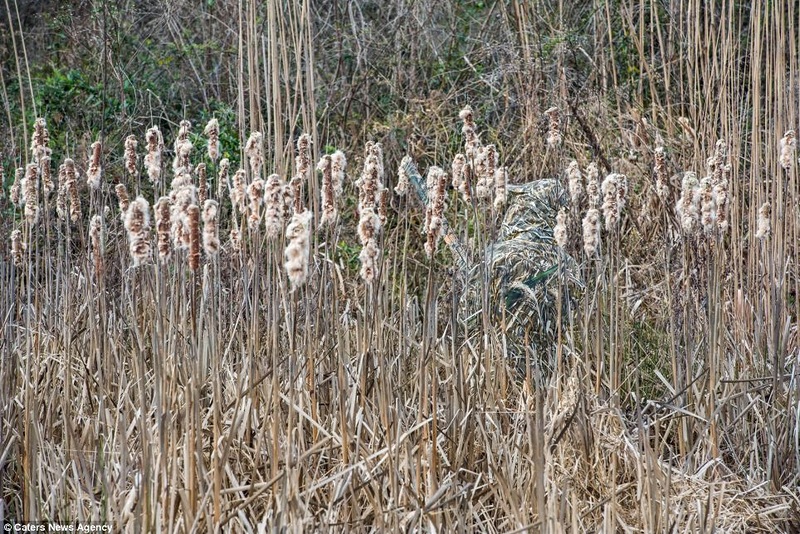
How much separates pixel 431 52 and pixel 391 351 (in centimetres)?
391

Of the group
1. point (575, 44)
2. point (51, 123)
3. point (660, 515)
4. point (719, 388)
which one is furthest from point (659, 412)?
point (51, 123)

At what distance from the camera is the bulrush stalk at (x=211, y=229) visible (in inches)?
65.3

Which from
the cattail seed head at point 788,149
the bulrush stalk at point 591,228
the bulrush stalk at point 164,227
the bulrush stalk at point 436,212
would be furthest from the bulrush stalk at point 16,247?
the cattail seed head at point 788,149

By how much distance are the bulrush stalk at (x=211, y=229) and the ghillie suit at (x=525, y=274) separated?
3.82 feet

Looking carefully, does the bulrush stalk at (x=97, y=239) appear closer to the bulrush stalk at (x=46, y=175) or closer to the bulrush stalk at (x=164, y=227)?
the bulrush stalk at (x=46, y=175)

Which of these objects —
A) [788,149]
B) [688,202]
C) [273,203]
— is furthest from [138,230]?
[788,149]

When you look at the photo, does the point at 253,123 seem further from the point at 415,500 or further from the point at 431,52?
the point at 431,52

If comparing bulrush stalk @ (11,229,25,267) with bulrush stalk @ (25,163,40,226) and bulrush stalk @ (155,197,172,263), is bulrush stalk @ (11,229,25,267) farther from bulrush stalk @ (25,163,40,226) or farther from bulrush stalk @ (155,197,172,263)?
bulrush stalk @ (155,197,172,263)

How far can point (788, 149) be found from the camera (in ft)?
7.98

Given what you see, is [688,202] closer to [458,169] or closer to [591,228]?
[591,228]

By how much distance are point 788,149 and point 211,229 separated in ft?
5.25

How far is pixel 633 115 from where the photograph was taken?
4.30 m

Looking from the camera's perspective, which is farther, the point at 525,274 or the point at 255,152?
the point at 525,274

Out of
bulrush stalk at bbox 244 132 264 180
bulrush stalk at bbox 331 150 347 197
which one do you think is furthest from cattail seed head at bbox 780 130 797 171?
bulrush stalk at bbox 244 132 264 180
